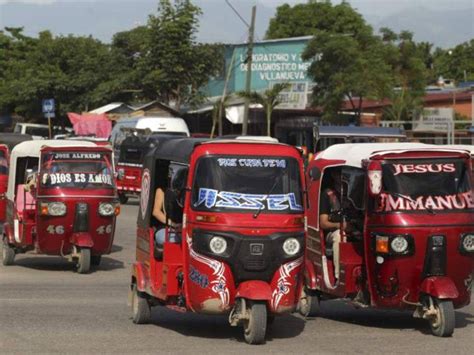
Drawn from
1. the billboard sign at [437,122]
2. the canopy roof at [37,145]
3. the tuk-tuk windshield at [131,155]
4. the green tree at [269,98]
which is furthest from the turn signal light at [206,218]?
the green tree at [269,98]

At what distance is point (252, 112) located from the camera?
53625 mm

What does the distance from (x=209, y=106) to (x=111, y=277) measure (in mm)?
38864

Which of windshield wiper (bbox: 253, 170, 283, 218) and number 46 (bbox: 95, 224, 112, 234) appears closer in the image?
windshield wiper (bbox: 253, 170, 283, 218)

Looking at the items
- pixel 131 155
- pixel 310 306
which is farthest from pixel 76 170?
pixel 131 155

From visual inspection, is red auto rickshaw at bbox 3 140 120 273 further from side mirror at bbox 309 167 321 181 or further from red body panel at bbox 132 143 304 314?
red body panel at bbox 132 143 304 314

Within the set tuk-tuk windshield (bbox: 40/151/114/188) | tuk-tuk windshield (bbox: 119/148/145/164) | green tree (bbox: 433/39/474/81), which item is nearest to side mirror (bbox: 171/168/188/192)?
tuk-tuk windshield (bbox: 40/151/114/188)

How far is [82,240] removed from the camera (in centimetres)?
1750

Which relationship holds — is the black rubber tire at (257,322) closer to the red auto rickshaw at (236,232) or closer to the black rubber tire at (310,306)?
the red auto rickshaw at (236,232)

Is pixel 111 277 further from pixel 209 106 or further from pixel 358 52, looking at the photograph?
pixel 209 106

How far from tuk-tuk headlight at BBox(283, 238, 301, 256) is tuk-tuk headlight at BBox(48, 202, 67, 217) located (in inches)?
302

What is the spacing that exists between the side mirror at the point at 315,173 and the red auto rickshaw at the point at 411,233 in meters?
0.91

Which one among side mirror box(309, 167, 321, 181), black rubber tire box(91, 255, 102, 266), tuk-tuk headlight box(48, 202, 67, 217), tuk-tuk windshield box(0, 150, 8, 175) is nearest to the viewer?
side mirror box(309, 167, 321, 181)

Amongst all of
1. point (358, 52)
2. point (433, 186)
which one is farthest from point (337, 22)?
point (433, 186)

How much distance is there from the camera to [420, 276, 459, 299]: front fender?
1115 cm
